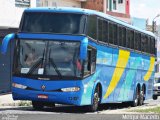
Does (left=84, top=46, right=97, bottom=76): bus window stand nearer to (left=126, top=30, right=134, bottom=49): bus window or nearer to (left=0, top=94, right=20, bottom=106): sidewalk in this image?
(left=126, top=30, right=134, bottom=49): bus window

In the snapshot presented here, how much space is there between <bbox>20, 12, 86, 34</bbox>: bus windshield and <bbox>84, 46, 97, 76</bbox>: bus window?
3.18 feet

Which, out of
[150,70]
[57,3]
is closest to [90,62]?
[150,70]

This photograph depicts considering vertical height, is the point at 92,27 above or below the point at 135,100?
above

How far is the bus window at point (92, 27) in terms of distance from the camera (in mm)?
20422

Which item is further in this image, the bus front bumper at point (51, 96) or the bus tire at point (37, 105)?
the bus tire at point (37, 105)

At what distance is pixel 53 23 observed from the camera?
20281 mm

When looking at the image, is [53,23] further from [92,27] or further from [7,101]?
[7,101]

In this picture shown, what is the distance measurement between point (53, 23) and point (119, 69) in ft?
19.2

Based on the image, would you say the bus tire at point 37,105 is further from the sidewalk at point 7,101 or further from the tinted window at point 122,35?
the sidewalk at point 7,101

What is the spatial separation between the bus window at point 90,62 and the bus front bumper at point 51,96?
100 cm

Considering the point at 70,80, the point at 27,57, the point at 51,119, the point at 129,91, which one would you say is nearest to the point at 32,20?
the point at 27,57

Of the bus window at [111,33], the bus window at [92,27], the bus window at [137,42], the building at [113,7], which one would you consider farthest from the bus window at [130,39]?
the building at [113,7]

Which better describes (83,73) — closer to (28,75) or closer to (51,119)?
(28,75)

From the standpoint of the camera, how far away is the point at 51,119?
51.1ft
